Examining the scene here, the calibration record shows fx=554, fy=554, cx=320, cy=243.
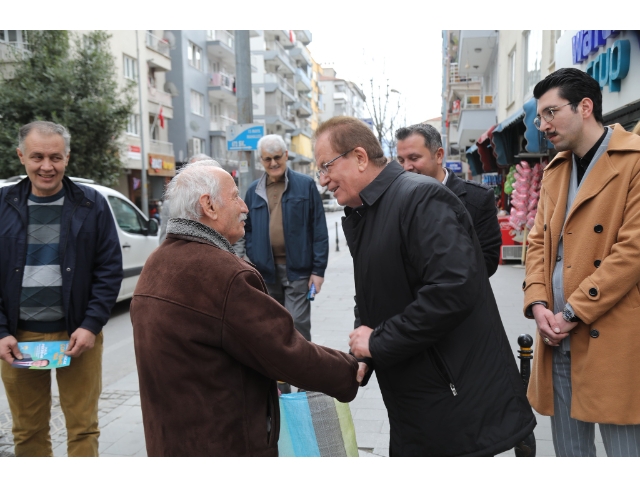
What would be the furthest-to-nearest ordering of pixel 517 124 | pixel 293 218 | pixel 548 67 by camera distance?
1. pixel 548 67
2. pixel 517 124
3. pixel 293 218

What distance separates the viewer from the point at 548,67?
11.7 meters

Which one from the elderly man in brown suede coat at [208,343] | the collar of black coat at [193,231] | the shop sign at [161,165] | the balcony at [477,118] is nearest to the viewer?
the elderly man in brown suede coat at [208,343]

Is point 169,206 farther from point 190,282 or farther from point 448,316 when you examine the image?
point 448,316

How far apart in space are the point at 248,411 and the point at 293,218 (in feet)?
9.54

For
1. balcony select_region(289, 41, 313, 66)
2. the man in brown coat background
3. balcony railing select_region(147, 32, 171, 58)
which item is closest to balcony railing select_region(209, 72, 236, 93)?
balcony railing select_region(147, 32, 171, 58)

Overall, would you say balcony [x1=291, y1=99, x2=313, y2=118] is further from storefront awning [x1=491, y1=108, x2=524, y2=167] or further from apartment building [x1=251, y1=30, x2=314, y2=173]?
storefront awning [x1=491, y1=108, x2=524, y2=167]

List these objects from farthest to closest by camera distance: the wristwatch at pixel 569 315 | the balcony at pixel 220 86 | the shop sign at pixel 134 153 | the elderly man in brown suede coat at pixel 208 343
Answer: the balcony at pixel 220 86
the shop sign at pixel 134 153
the wristwatch at pixel 569 315
the elderly man in brown suede coat at pixel 208 343

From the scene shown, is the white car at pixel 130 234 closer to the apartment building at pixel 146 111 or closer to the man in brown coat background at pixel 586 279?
the man in brown coat background at pixel 586 279

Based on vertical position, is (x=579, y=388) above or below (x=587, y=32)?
below

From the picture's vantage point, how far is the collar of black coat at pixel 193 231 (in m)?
1.94

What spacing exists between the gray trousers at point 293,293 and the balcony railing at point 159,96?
30.5 metres

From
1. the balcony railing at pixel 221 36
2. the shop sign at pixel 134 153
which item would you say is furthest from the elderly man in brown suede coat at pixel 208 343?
the balcony railing at pixel 221 36
